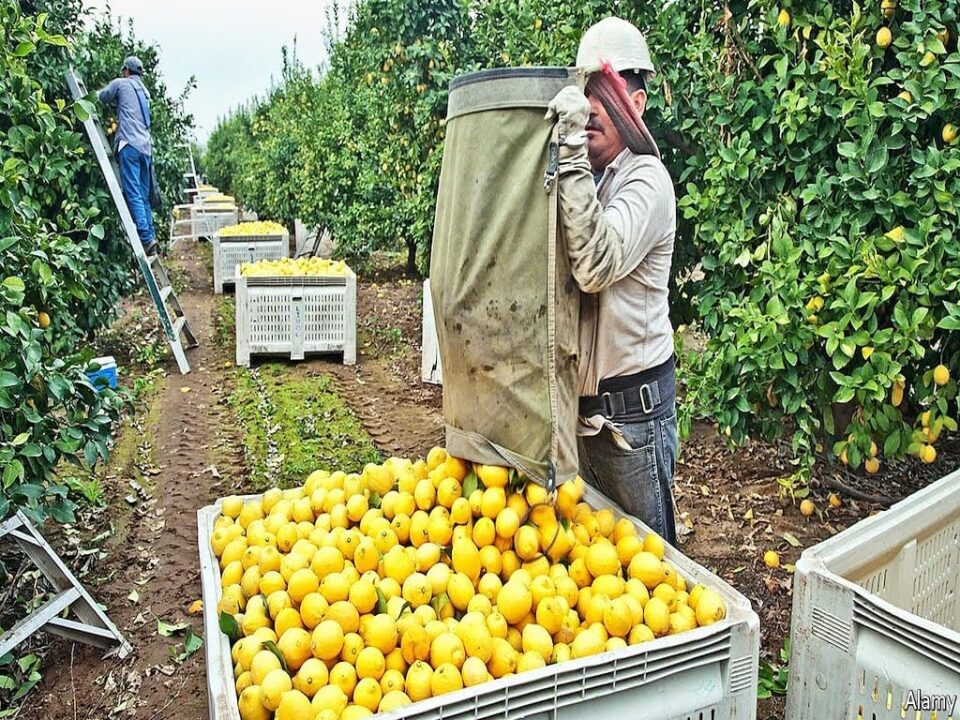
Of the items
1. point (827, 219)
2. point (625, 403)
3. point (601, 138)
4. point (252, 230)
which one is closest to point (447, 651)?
point (625, 403)

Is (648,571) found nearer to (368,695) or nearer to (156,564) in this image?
(368,695)

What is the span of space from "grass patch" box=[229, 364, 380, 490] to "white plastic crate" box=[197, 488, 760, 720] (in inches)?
133

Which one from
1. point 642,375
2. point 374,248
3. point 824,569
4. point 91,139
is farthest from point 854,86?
point 374,248

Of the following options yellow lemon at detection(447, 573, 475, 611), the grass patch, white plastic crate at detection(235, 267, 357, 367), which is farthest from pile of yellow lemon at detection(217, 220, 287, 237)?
yellow lemon at detection(447, 573, 475, 611)

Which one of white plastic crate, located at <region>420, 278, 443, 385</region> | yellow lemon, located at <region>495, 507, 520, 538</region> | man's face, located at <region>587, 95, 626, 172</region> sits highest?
man's face, located at <region>587, 95, 626, 172</region>

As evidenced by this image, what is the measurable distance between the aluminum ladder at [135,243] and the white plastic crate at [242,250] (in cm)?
337

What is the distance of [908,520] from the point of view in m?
2.16

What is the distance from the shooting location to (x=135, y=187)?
301 inches

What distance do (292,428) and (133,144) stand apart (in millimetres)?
3380

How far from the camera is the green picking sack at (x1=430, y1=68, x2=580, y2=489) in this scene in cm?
193

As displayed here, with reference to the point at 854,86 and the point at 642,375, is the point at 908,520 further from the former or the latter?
the point at 854,86

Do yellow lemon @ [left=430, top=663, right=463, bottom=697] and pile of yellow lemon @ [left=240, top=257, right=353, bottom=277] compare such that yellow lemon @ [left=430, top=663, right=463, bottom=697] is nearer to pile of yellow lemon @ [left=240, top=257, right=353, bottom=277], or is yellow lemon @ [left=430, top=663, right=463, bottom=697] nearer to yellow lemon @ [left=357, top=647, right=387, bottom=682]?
yellow lemon @ [left=357, top=647, right=387, bottom=682]

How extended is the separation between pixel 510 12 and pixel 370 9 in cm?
261

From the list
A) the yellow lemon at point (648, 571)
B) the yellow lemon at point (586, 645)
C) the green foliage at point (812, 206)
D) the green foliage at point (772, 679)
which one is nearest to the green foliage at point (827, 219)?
the green foliage at point (812, 206)
